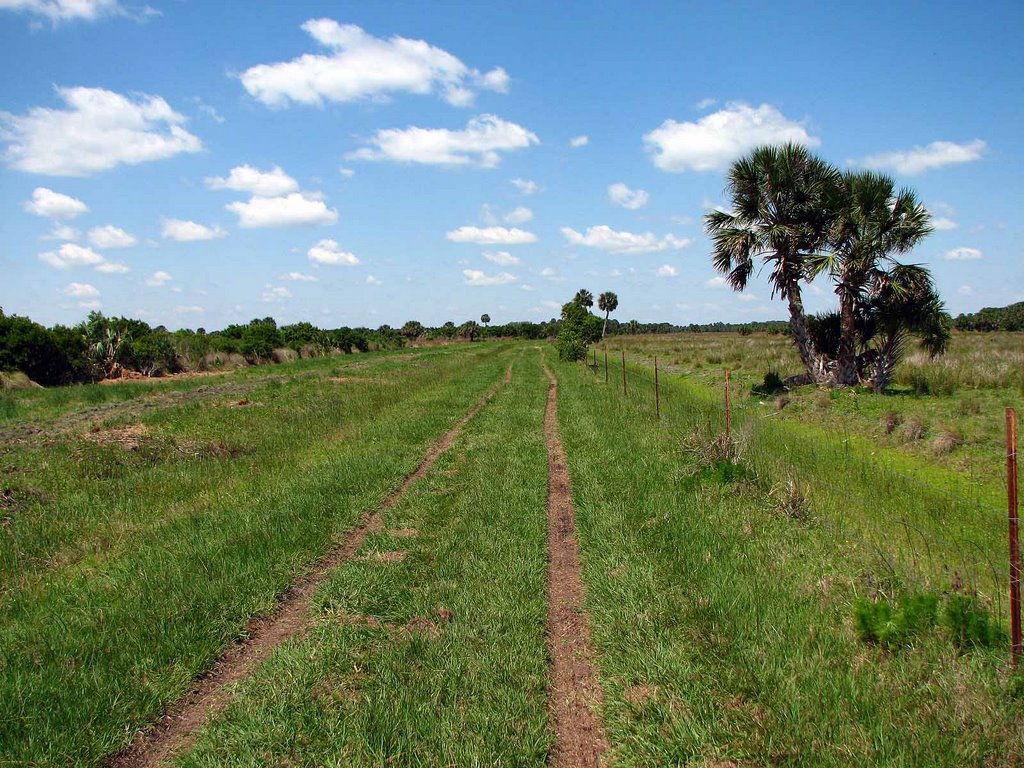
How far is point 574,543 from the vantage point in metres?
6.68

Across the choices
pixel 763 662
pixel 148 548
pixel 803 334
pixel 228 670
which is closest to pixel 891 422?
pixel 803 334

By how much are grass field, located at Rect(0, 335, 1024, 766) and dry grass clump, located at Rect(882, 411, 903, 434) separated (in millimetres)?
2141

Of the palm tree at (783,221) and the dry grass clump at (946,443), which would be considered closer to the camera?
the dry grass clump at (946,443)

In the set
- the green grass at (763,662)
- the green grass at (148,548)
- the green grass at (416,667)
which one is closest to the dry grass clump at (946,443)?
the green grass at (763,662)

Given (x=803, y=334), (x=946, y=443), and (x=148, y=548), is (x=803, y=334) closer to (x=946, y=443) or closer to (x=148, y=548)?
(x=946, y=443)

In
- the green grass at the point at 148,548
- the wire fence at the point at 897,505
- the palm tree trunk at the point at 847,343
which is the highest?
the palm tree trunk at the point at 847,343

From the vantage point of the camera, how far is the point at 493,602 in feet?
16.9

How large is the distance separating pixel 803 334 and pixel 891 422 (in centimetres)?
816

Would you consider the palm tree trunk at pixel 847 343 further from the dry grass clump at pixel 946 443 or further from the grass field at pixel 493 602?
the grass field at pixel 493 602

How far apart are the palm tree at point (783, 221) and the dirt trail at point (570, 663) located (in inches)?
661

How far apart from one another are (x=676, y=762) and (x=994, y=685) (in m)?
2.15

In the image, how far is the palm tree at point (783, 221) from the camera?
20156mm

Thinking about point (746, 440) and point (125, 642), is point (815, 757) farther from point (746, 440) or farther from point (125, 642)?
point (746, 440)

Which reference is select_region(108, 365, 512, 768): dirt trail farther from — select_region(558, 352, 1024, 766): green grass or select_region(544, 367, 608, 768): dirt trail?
select_region(558, 352, 1024, 766): green grass
